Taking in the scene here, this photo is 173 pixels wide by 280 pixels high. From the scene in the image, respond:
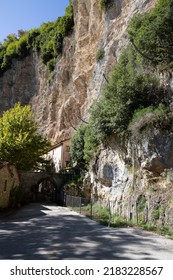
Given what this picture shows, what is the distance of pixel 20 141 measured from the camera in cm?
3175

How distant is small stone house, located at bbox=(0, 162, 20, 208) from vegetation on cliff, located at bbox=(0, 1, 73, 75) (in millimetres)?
23566

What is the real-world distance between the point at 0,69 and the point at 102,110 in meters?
40.7

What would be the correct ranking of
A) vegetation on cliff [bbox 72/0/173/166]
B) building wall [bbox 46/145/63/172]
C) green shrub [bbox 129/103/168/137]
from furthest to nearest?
building wall [bbox 46/145/63/172]
vegetation on cliff [bbox 72/0/173/166]
green shrub [bbox 129/103/168/137]

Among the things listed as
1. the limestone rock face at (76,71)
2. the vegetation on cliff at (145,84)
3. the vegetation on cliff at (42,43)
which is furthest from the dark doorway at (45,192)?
the vegetation on cliff at (42,43)

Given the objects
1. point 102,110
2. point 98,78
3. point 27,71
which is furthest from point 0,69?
point 102,110

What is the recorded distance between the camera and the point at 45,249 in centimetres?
844

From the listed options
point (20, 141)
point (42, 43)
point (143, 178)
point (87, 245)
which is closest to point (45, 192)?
point (20, 141)

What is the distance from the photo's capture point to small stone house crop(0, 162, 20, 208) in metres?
21.8

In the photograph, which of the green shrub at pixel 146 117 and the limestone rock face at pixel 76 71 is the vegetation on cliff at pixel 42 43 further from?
the green shrub at pixel 146 117

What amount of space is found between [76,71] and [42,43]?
1427cm

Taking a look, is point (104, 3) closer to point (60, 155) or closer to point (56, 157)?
point (60, 155)

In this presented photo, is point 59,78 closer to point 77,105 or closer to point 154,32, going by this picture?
point 77,105

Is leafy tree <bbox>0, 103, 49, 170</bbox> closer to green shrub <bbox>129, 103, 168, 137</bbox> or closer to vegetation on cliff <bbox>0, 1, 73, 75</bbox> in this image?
vegetation on cliff <bbox>0, 1, 73, 75</bbox>

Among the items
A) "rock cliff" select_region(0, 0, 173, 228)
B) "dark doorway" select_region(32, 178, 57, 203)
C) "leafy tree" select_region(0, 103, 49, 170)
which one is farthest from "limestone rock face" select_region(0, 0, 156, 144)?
"dark doorway" select_region(32, 178, 57, 203)
